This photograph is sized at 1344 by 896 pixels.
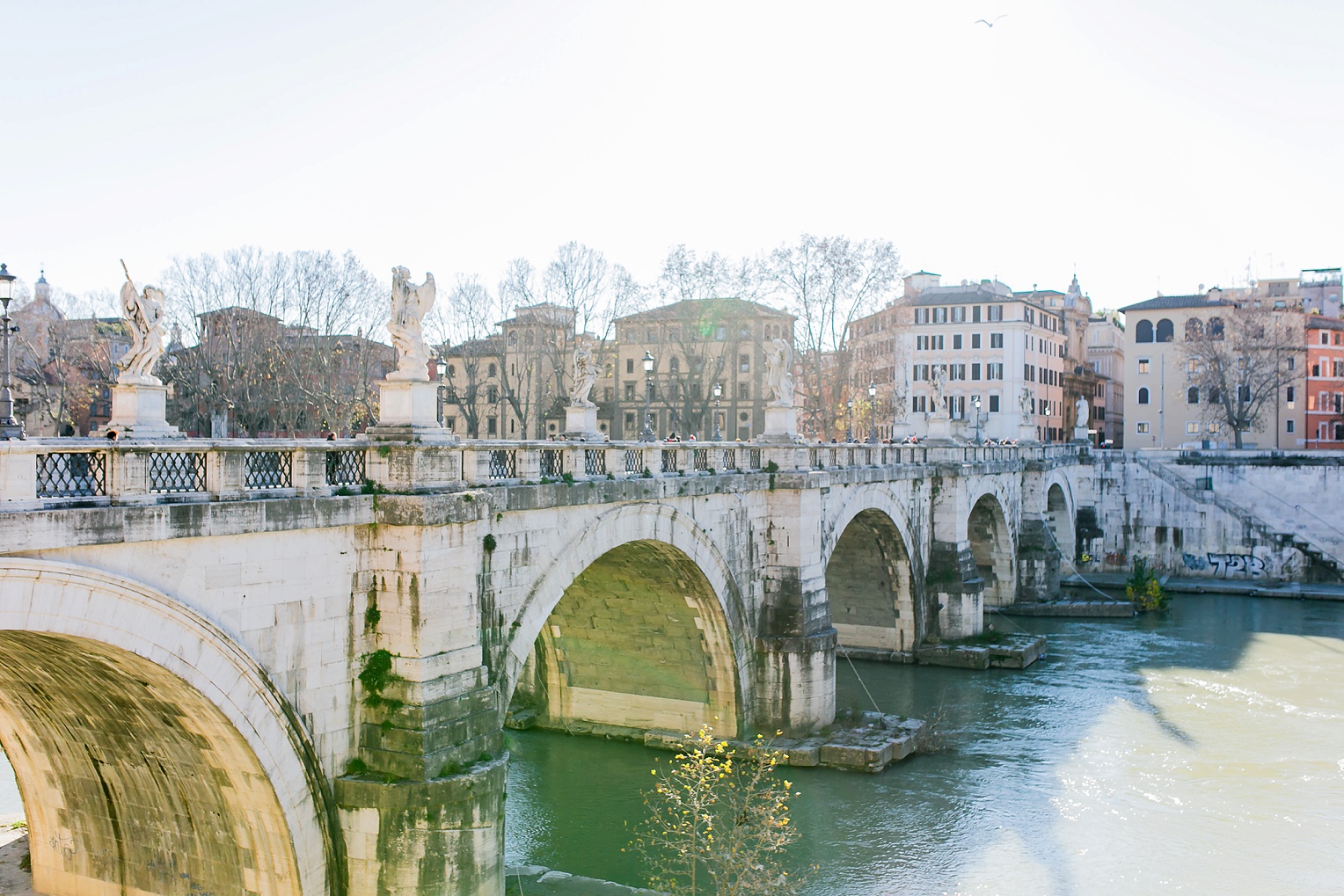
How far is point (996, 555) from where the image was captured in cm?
3681

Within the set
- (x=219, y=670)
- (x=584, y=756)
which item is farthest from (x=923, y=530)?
(x=219, y=670)

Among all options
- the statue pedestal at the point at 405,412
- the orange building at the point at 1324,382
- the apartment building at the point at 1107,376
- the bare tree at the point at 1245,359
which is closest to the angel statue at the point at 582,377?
the statue pedestal at the point at 405,412

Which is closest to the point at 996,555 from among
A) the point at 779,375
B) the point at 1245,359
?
the point at 779,375

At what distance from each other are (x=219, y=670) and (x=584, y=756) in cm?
1135

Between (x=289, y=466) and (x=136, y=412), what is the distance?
1.52 meters

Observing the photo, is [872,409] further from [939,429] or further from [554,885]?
[554,885]

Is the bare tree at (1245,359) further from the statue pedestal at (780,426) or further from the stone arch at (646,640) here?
the stone arch at (646,640)

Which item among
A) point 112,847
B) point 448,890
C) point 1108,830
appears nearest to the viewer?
point 448,890

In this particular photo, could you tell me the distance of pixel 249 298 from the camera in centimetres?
3678

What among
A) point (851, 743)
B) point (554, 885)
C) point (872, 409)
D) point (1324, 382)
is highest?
point (1324, 382)

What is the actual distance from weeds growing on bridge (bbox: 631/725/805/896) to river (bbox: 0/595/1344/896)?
0.45 m

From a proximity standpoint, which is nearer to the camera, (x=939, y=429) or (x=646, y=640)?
(x=646, y=640)

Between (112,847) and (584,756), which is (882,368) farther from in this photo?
(112,847)

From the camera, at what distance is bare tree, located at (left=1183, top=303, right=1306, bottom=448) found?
168 ft
